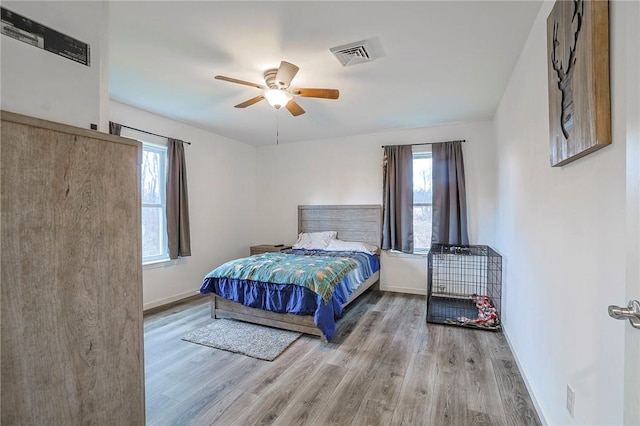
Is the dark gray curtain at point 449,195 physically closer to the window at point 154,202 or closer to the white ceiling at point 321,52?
the white ceiling at point 321,52

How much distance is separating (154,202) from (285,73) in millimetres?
2766

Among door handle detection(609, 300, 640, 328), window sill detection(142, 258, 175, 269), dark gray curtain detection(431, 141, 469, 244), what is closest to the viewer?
door handle detection(609, 300, 640, 328)

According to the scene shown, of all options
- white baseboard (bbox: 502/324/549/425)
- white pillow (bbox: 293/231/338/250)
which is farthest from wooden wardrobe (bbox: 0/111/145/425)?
white pillow (bbox: 293/231/338/250)

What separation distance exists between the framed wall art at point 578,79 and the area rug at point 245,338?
8.37ft

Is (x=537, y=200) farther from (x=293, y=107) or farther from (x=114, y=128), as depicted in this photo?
(x=114, y=128)

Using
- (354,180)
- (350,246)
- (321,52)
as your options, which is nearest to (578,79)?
(321,52)

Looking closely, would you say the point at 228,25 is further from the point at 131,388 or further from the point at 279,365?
the point at 279,365

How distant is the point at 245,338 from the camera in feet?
9.61

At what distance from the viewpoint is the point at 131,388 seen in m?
1.28

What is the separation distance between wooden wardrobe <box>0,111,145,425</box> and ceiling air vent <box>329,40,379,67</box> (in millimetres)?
1637

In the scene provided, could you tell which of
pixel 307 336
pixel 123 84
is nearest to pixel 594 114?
pixel 307 336

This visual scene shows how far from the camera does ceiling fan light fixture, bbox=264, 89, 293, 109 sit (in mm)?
2559

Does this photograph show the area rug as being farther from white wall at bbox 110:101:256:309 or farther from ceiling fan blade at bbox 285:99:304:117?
ceiling fan blade at bbox 285:99:304:117

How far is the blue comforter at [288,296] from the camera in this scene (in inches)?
113
